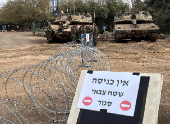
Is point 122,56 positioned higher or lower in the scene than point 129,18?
lower

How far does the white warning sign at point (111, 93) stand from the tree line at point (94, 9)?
31356mm

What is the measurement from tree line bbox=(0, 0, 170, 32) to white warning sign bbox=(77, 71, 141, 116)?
31356 millimetres

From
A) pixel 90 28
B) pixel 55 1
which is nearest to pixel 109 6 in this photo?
pixel 55 1

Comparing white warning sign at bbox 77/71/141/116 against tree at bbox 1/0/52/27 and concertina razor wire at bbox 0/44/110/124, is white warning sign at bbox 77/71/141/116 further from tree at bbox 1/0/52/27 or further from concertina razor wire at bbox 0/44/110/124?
tree at bbox 1/0/52/27

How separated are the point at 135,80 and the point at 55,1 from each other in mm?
23725

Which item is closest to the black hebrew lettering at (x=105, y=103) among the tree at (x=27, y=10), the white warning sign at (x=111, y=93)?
the white warning sign at (x=111, y=93)

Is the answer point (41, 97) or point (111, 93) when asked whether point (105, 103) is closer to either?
point (111, 93)

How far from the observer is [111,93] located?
10.9ft

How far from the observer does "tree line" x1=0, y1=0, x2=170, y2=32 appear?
3456 centimetres

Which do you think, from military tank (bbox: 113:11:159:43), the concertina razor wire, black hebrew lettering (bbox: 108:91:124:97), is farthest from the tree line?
black hebrew lettering (bbox: 108:91:124:97)

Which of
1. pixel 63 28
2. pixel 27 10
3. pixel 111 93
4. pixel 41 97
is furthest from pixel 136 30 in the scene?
pixel 27 10

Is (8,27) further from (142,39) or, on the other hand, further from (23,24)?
(142,39)

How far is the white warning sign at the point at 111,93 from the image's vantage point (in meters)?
3.22

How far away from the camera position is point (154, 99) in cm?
320
